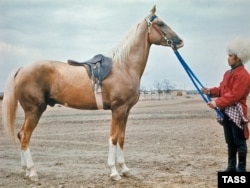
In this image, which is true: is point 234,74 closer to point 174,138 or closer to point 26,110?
point 26,110

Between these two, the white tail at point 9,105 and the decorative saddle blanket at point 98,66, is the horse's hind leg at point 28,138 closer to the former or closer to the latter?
the white tail at point 9,105

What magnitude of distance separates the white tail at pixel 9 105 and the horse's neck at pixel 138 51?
1.37 m

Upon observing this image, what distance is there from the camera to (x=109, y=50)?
5.33 m

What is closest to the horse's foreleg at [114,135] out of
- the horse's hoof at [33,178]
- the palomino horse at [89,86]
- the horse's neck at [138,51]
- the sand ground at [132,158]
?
the palomino horse at [89,86]

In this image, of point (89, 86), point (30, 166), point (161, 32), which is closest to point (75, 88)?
point (89, 86)

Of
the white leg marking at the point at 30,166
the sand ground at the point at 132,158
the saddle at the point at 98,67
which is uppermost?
the saddle at the point at 98,67

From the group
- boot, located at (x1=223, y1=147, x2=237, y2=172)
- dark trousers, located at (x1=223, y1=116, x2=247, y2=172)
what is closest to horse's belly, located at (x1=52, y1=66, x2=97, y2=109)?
dark trousers, located at (x1=223, y1=116, x2=247, y2=172)

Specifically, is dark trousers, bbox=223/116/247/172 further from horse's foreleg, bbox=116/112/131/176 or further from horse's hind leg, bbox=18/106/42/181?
horse's hind leg, bbox=18/106/42/181

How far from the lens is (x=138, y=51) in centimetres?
529

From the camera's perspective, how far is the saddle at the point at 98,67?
5133 millimetres

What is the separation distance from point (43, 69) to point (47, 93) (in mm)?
285

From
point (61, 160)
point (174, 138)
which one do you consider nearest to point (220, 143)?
point (174, 138)

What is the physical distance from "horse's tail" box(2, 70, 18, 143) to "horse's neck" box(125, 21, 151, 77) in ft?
4.49

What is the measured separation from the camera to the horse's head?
16.8 feet
